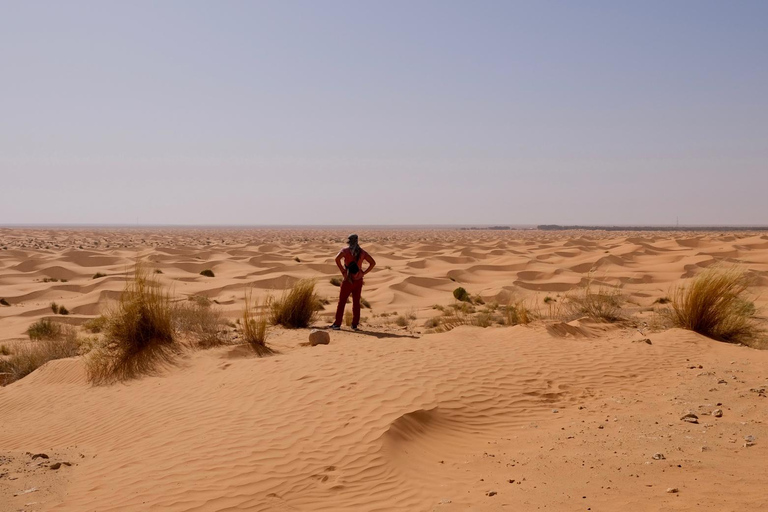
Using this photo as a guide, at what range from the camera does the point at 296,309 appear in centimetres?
1136

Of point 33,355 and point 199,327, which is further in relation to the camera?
point 199,327

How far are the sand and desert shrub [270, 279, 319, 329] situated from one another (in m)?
0.77

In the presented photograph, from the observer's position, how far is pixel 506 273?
2123 centimetres

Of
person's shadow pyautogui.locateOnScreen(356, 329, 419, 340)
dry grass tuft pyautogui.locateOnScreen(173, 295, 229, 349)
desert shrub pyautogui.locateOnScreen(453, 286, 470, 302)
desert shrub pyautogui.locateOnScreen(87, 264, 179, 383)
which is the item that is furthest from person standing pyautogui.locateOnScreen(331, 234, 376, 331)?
desert shrub pyautogui.locateOnScreen(453, 286, 470, 302)

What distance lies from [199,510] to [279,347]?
5246 millimetres

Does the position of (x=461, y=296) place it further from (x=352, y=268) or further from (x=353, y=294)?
(x=352, y=268)

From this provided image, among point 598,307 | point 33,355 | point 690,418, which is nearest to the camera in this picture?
point 690,418

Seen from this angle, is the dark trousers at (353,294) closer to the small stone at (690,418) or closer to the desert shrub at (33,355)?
the desert shrub at (33,355)

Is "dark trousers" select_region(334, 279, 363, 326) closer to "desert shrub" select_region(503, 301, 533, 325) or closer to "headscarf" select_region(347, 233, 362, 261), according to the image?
"headscarf" select_region(347, 233, 362, 261)

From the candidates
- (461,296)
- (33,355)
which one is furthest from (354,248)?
(461,296)

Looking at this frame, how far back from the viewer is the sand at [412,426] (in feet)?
13.9

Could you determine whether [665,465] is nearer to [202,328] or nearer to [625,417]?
[625,417]

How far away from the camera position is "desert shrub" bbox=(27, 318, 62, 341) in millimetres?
10742

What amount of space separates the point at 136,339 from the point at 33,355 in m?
2.17
